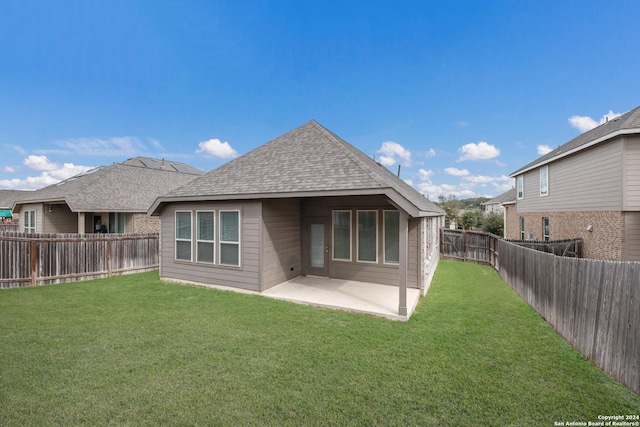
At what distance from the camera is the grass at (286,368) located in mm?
2895

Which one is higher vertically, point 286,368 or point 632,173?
point 632,173

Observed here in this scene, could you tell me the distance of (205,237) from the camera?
27.4ft

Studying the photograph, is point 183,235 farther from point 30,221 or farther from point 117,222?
point 30,221

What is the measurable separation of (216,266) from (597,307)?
27.5 ft

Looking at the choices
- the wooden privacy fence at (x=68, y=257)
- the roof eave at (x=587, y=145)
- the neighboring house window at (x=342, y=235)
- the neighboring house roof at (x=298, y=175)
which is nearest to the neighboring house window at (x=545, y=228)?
the roof eave at (x=587, y=145)

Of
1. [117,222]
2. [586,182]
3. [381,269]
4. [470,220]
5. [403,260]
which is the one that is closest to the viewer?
[403,260]

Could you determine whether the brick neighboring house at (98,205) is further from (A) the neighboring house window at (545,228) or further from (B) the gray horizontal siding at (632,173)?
(A) the neighboring house window at (545,228)

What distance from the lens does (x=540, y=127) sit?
18969mm

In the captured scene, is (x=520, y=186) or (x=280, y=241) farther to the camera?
(x=520, y=186)

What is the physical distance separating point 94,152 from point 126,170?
10.9 metres

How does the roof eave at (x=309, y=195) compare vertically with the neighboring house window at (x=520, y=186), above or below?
below

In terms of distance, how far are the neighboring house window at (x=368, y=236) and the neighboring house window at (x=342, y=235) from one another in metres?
0.37

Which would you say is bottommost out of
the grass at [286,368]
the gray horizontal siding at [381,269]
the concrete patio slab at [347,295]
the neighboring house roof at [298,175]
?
the concrete patio slab at [347,295]

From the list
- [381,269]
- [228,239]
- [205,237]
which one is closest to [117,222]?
[205,237]
